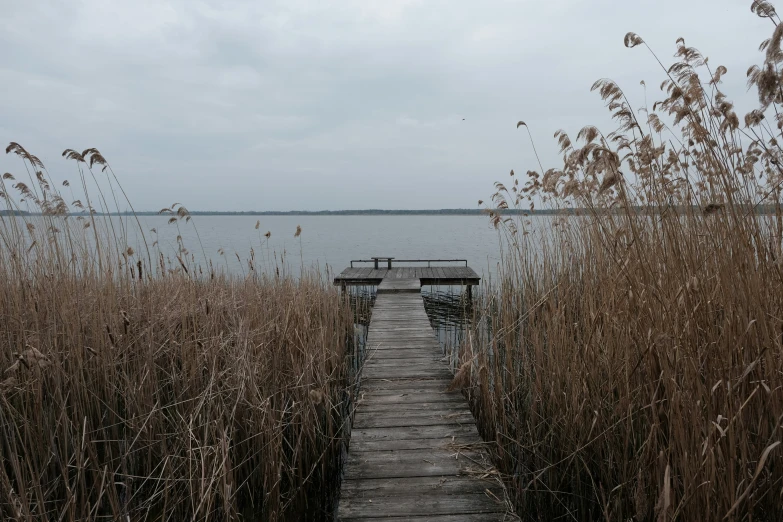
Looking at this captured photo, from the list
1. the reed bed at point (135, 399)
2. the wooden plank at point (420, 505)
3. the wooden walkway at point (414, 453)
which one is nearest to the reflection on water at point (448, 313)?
the wooden walkway at point (414, 453)

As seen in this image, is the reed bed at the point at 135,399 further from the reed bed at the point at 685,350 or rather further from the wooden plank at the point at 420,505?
the reed bed at the point at 685,350

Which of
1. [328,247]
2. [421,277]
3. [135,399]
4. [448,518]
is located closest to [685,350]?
[448,518]

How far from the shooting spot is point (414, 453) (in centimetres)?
230

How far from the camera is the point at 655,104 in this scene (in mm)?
2240

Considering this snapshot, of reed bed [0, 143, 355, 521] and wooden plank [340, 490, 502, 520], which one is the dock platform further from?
wooden plank [340, 490, 502, 520]

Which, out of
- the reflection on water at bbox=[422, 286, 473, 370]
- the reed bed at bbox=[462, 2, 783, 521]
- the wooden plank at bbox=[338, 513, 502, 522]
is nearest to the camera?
the reed bed at bbox=[462, 2, 783, 521]

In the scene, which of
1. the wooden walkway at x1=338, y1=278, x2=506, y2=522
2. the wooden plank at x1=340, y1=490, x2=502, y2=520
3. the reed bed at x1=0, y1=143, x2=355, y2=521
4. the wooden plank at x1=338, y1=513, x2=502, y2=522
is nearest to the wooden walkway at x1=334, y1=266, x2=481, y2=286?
the wooden walkway at x1=338, y1=278, x2=506, y2=522

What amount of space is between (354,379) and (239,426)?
182cm

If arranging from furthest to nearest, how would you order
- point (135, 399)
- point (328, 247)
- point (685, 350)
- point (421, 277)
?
point (328, 247) < point (421, 277) < point (135, 399) < point (685, 350)

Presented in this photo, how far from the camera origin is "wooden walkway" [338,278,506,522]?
6.07ft

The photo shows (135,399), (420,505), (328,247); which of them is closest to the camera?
(420,505)

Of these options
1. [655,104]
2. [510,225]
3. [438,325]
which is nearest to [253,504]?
[655,104]

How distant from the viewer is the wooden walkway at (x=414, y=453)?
185 cm

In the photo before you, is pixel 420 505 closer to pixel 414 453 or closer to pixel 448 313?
pixel 414 453
